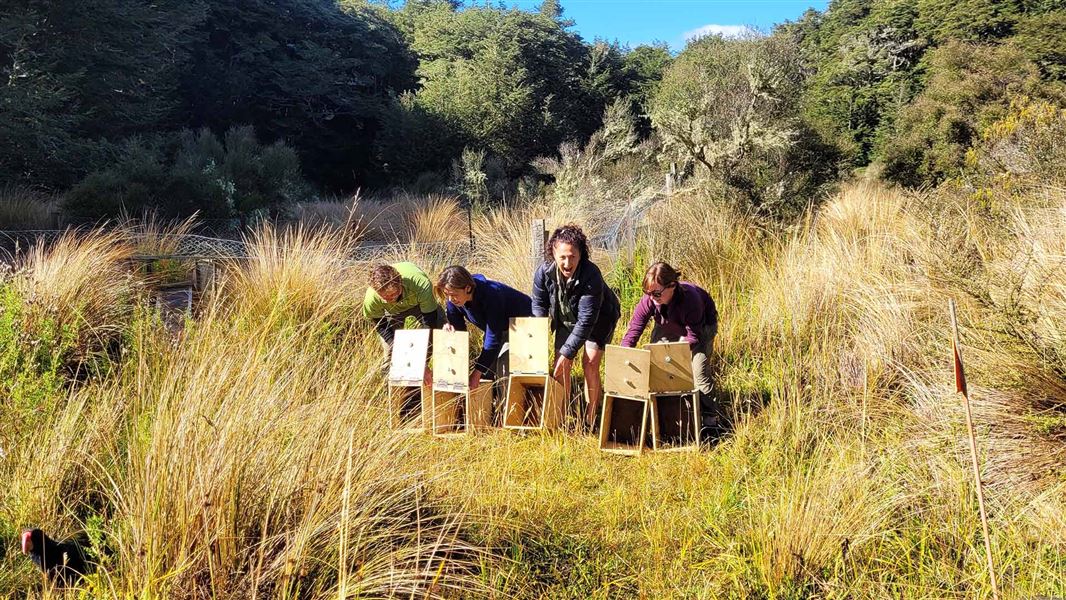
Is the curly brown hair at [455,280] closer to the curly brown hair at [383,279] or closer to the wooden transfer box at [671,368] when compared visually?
the curly brown hair at [383,279]

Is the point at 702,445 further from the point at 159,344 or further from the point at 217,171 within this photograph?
the point at 217,171

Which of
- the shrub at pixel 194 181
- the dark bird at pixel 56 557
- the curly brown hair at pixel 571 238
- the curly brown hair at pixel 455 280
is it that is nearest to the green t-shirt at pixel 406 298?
the curly brown hair at pixel 455 280

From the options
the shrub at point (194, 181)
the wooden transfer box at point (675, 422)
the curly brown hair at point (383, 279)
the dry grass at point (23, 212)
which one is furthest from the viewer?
the shrub at point (194, 181)

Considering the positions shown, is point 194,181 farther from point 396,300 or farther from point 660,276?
point 660,276

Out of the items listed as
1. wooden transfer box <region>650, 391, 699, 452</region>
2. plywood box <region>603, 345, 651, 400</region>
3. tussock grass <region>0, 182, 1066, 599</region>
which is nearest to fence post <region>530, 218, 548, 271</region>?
wooden transfer box <region>650, 391, 699, 452</region>

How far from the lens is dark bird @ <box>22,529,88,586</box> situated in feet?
6.63

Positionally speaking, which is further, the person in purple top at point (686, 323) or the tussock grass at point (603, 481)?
the person in purple top at point (686, 323)

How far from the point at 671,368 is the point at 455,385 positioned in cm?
114

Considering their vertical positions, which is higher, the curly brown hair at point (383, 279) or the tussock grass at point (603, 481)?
the curly brown hair at point (383, 279)

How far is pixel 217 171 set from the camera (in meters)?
14.1

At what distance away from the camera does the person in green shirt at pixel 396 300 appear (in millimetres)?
4055

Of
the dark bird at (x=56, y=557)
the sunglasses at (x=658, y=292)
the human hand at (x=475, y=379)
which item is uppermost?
the sunglasses at (x=658, y=292)

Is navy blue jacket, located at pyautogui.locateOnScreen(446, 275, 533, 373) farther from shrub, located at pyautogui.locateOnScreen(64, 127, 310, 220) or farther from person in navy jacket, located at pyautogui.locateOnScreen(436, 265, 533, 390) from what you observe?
shrub, located at pyautogui.locateOnScreen(64, 127, 310, 220)

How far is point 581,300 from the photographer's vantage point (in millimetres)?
3936
